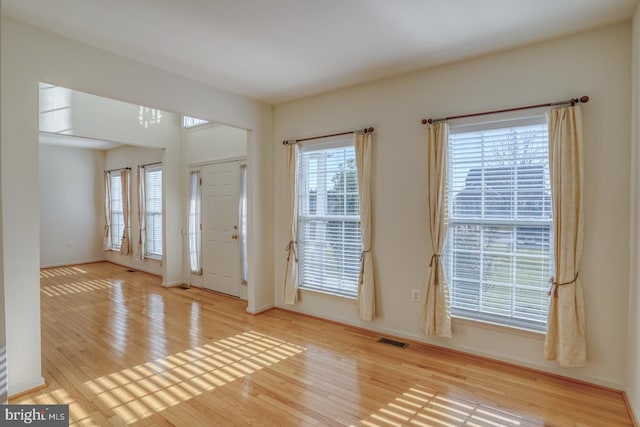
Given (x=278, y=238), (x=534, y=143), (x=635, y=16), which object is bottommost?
(x=278, y=238)

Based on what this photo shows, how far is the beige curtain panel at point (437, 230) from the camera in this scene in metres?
3.16

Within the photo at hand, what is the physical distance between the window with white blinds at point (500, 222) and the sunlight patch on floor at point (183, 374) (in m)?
1.76

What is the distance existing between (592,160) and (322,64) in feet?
7.90

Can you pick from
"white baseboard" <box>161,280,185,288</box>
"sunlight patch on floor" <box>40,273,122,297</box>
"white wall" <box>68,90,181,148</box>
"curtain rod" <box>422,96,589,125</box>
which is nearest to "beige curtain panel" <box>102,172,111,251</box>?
"sunlight patch on floor" <box>40,273,122,297</box>

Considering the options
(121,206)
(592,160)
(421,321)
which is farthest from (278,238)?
(121,206)

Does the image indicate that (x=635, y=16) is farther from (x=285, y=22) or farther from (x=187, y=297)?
(x=187, y=297)

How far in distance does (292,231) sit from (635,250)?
10.5ft

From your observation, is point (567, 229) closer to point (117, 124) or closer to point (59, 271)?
point (117, 124)

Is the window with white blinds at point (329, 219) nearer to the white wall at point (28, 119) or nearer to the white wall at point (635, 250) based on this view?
the white wall at point (28, 119)

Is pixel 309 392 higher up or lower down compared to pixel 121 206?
lower down

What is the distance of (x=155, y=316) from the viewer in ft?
14.0

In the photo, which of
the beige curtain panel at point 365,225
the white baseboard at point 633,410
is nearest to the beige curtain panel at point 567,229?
the white baseboard at point 633,410

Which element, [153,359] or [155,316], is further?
[155,316]

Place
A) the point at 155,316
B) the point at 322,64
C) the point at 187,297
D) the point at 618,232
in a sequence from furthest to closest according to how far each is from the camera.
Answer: the point at 187,297
the point at 155,316
the point at 322,64
the point at 618,232
